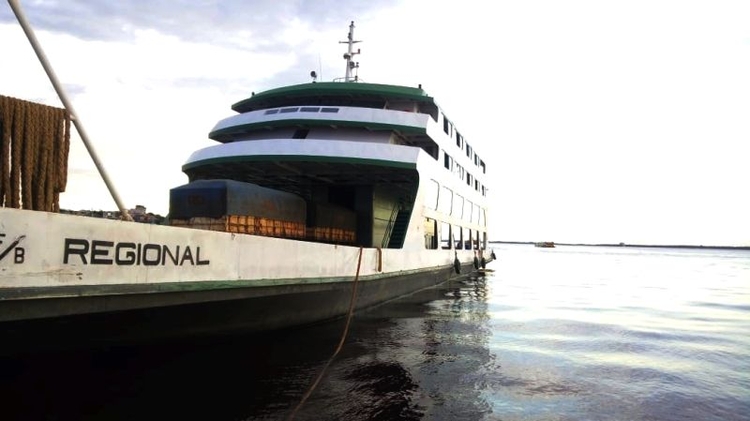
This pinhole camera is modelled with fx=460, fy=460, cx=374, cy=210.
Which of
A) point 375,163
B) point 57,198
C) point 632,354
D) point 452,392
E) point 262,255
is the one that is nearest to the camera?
point 57,198

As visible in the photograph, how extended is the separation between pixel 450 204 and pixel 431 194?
14.1 feet

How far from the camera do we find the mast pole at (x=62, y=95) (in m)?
5.03

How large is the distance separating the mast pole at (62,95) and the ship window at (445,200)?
14.5 m

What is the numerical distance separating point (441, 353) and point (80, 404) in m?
5.77

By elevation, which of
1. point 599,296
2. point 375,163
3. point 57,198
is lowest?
point 599,296

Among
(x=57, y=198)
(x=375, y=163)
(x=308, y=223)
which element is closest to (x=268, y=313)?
(x=57, y=198)

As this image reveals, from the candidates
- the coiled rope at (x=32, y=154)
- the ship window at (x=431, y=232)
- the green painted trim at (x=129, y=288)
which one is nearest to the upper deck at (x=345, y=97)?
the ship window at (x=431, y=232)

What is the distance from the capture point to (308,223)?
14.4m

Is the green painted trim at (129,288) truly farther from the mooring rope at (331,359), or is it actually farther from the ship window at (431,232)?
the ship window at (431,232)

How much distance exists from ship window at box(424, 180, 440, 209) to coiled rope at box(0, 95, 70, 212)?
12510 mm

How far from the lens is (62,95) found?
5.30 m

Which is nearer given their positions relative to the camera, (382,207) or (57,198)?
(57,198)

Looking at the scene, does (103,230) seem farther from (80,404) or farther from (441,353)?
(441,353)

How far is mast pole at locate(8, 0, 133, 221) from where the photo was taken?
198 inches
